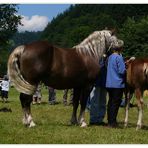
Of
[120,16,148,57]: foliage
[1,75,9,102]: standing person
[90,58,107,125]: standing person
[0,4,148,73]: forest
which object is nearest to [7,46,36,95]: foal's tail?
[90,58,107,125]: standing person

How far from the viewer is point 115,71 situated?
11.3 metres

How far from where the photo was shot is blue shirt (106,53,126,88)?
11.2m

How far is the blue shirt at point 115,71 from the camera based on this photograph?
11.2 metres

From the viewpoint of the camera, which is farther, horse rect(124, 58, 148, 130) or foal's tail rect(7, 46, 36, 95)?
horse rect(124, 58, 148, 130)

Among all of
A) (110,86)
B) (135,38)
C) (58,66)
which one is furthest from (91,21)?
(58,66)

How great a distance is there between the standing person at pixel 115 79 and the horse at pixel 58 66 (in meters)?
0.31

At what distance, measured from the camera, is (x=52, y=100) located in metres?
22.6

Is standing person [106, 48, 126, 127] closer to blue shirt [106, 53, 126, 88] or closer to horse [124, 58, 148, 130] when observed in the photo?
blue shirt [106, 53, 126, 88]

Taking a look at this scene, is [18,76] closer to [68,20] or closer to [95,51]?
[95,51]

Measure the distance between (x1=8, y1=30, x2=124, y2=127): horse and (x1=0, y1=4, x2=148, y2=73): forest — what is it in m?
39.1

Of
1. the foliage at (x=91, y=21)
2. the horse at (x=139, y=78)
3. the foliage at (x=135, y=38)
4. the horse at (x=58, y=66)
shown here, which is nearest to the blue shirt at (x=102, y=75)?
the horse at (x=58, y=66)

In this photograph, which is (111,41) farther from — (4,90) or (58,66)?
(4,90)

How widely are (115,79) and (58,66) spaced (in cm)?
153

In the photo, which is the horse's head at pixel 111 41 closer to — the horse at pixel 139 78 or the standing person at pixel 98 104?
the horse at pixel 139 78
